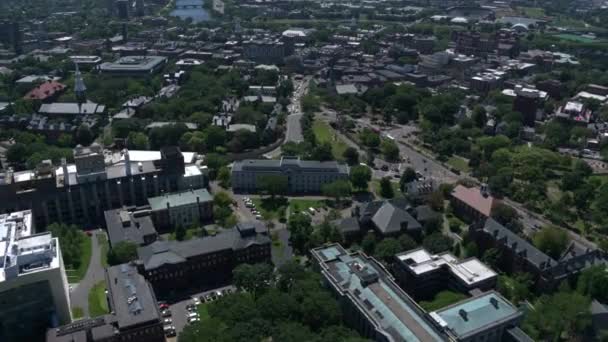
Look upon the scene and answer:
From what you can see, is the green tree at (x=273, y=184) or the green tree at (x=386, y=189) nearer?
the green tree at (x=273, y=184)

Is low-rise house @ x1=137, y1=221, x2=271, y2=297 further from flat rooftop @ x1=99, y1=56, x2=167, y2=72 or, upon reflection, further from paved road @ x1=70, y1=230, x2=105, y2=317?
flat rooftop @ x1=99, y1=56, x2=167, y2=72

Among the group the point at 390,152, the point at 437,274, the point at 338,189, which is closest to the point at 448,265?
the point at 437,274

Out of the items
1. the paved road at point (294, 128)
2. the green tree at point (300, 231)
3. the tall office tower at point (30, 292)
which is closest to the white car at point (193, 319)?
the tall office tower at point (30, 292)

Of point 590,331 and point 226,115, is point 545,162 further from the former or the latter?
point 226,115

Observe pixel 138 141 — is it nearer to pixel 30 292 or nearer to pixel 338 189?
pixel 338 189

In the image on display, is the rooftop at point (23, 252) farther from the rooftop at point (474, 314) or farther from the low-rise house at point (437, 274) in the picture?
the rooftop at point (474, 314)
